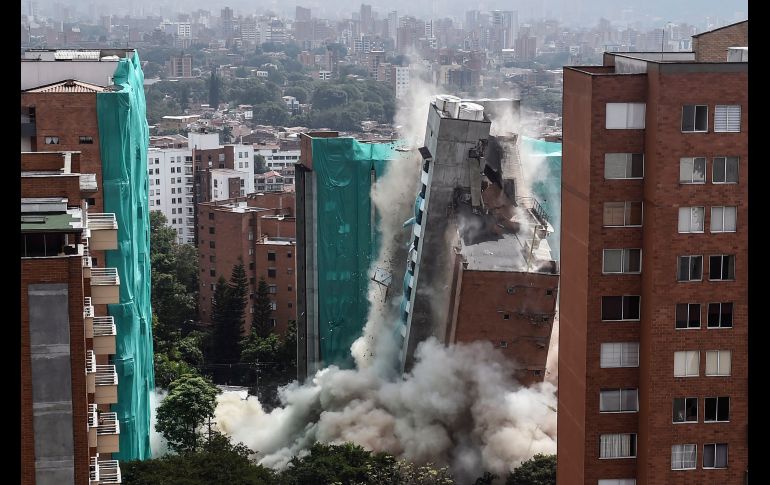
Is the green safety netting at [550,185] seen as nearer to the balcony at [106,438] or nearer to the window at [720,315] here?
the window at [720,315]

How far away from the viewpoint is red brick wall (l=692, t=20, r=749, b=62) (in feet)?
48.5

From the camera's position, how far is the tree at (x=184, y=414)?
31.0m

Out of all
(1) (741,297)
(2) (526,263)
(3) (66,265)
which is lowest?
(2) (526,263)

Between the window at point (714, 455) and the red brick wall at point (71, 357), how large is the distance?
6229 mm

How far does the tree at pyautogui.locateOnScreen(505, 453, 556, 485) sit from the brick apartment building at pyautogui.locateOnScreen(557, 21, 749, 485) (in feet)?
42.0

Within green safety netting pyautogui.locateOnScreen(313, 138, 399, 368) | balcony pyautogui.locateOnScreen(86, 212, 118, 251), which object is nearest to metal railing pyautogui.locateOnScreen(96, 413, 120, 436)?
balcony pyautogui.locateOnScreen(86, 212, 118, 251)

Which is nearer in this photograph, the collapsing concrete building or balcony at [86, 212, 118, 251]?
balcony at [86, 212, 118, 251]

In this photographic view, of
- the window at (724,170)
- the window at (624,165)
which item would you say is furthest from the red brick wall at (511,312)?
the window at (724,170)

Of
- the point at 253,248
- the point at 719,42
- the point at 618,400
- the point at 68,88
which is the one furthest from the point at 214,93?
the point at 618,400

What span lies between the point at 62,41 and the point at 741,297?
84598 mm

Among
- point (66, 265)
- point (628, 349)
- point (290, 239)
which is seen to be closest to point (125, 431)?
point (628, 349)

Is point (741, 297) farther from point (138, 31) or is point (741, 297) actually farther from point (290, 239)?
point (138, 31)

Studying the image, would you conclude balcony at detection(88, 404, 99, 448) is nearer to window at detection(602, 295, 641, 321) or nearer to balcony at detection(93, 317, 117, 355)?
balcony at detection(93, 317, 117, 355)

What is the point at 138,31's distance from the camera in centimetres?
14738
